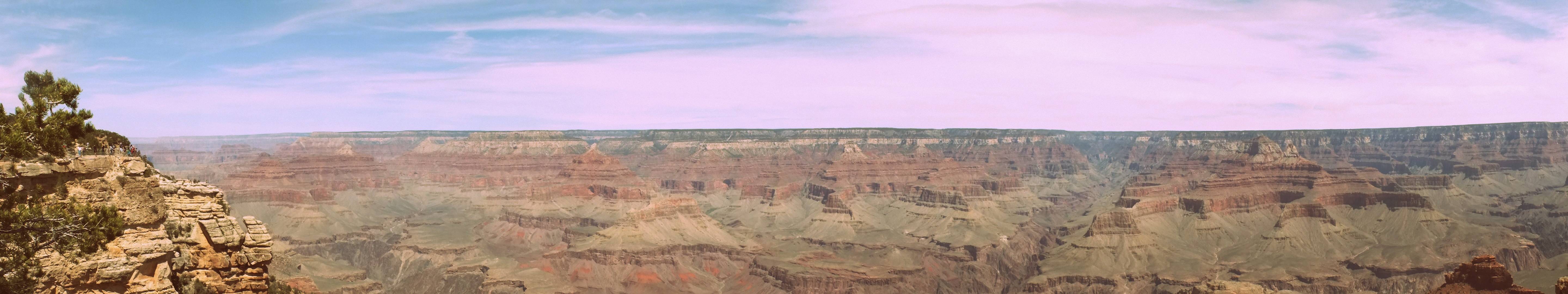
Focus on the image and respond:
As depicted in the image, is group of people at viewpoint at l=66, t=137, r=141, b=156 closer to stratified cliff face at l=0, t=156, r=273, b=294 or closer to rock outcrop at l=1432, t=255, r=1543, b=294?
stratified cliff face at l=0, t=156, r=273, b=294

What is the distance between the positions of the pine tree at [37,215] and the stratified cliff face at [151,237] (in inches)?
8.2

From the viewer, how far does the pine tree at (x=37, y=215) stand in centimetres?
2442

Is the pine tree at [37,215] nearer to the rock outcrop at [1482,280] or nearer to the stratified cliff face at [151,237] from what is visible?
the stratified cliff face at [151,237]

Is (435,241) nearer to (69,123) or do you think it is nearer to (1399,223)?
(69,123)

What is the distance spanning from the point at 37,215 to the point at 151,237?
3.39 metres

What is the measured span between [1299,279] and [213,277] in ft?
531

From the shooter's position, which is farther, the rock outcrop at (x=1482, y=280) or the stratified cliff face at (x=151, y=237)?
the rock outcrop at (x=1482, y=280)

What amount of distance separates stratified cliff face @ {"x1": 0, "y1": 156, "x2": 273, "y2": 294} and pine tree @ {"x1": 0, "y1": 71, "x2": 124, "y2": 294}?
8.2 inches

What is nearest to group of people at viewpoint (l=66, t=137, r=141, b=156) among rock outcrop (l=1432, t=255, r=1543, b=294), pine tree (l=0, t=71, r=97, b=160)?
pine tree (l=0, t=71, r=97, b=160)

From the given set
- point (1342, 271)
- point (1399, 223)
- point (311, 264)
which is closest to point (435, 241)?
point (311, 264)

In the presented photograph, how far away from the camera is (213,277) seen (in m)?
30.4

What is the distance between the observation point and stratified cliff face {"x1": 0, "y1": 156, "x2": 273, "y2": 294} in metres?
25.8

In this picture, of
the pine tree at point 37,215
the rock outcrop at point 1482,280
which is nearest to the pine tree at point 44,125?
the pine tree at point 37,215

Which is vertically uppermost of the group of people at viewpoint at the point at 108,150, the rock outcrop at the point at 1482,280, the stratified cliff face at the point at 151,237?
the group of people at viewpoint at the point at 108,150
